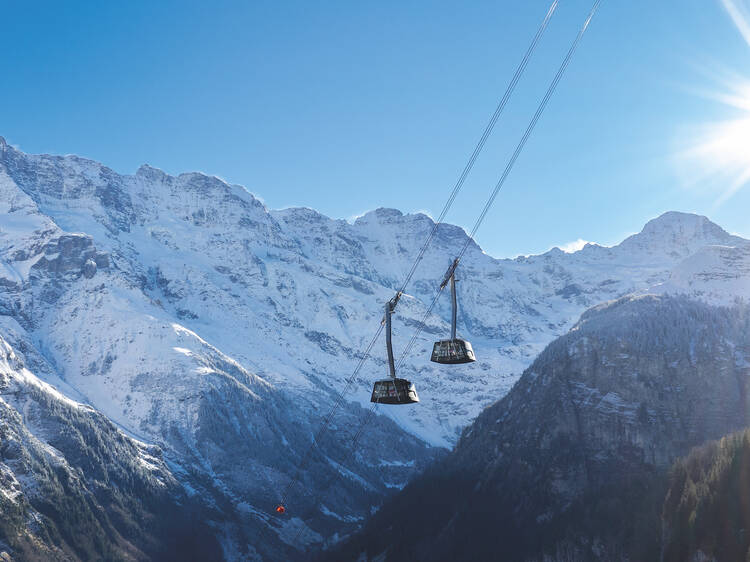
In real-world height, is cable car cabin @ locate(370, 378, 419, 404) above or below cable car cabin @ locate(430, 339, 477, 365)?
below

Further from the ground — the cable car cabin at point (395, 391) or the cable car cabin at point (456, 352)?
the cable car cabin at point (456, 352)

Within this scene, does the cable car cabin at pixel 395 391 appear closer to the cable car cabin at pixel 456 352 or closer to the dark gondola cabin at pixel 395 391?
the dark gondola cabin at pixel 395 391

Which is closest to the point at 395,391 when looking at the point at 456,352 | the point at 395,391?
the point at 395,391

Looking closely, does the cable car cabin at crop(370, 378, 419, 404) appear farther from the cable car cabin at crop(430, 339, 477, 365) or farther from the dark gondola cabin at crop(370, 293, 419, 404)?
the cable car cabin at crop(430, 339, 477, 365)

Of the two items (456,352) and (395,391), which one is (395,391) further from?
(456,352)

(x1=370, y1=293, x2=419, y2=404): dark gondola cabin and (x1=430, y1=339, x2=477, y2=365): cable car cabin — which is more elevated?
Result: (x1=430, y1=339, x2=477, y2=365): cable car cabin

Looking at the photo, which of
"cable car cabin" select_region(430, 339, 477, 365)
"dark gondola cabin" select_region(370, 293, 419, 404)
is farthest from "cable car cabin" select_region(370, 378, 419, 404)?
"cable car cabin" select_region(430, 339, 477, 365)

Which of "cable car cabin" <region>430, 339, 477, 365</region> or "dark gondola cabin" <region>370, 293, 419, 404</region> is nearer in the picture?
"dark gondola cabin" <region>370, 293, 419, 404</region>

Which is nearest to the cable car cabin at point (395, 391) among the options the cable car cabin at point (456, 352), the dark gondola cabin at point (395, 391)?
the dark gondola cabin at point (395, 391)
